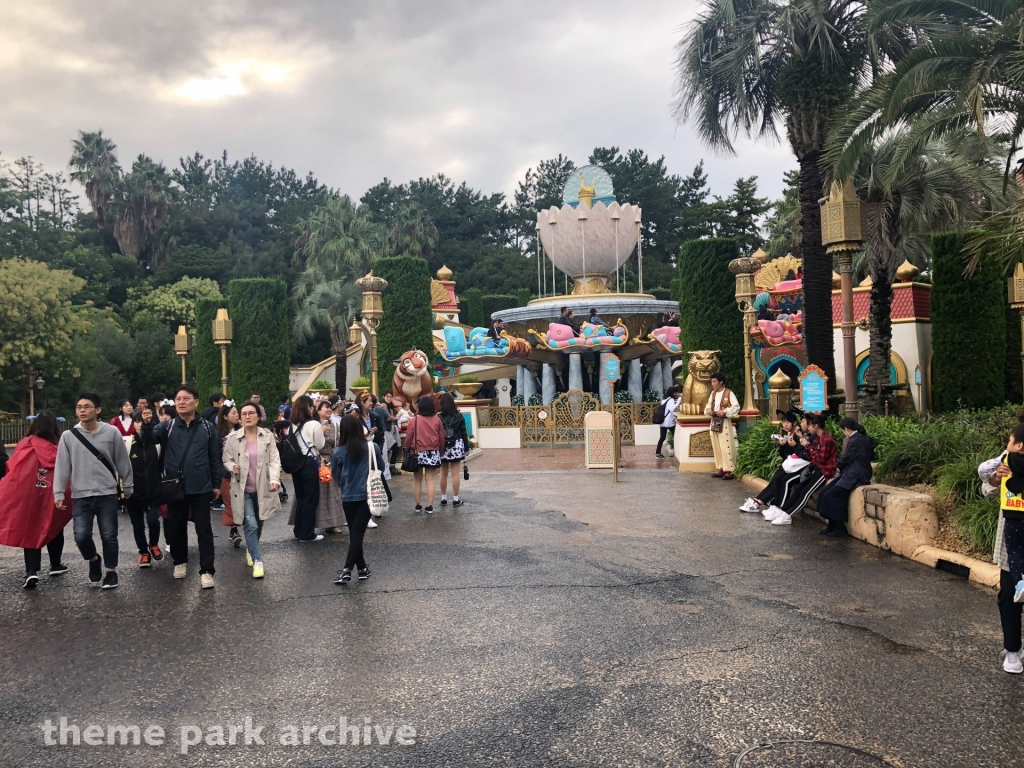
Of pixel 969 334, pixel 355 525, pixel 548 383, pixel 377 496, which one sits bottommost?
pixel 377 496

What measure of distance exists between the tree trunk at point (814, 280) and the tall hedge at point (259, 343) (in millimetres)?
17889

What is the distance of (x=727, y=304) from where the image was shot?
20438mm

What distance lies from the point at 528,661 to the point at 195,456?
3660 millimetres

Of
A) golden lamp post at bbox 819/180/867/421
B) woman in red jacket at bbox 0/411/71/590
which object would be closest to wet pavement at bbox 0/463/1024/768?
woman in red jacket at bbox 0/411/71/590

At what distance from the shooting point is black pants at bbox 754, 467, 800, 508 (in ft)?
32.7

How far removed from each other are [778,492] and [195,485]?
21.9 feet

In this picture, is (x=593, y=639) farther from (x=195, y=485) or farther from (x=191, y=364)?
(x=191, y=364)

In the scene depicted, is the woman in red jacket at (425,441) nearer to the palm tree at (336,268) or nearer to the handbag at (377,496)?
the handbag at (377,496)

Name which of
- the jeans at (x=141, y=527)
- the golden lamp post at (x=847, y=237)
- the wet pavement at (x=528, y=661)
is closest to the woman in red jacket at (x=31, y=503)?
the wet pavement at (x=528, y=661)

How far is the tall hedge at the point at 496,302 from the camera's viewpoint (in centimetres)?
5497

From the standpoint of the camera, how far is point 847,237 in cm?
1071

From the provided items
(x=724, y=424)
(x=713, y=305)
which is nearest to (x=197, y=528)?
(x=724, y=424)

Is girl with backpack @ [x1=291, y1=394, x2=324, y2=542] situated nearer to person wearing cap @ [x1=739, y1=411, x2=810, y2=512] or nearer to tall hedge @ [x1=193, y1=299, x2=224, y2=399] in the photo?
person wearing cap @ [x1=739, y1=411, x2=810, y2=512]

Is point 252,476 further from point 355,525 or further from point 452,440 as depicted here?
point 452,440
